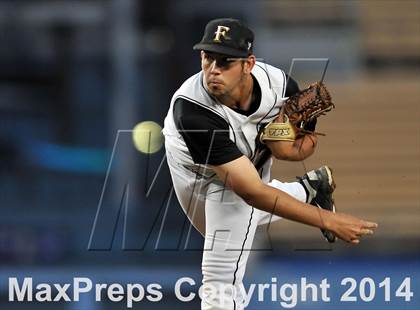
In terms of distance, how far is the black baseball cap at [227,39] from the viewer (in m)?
4.11

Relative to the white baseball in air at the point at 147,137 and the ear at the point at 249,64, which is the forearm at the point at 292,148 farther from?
the white baseball in air at the point at 147,137

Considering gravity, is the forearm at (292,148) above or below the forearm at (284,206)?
above

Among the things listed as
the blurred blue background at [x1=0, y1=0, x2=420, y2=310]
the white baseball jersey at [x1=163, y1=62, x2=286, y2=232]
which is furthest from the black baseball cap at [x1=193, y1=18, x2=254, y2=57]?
the blurred blue background at [x1=0, y1=0, x2=420, y2=310]

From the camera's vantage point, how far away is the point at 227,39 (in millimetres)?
4129

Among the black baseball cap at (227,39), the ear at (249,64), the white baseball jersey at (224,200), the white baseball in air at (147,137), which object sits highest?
the black baseball cap at (227,39)

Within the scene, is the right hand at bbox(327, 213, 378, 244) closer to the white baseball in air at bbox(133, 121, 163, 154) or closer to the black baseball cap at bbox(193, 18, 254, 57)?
the black baseball cap at bbox(193, 18, 254, 57)

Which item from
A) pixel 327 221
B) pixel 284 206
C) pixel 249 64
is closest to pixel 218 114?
pixel 249 64

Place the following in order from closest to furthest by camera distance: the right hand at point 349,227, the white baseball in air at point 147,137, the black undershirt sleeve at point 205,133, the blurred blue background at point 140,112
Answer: the right hand at point 349,227 < the black undershirt sleeve at point 205,133 < the blurred blue background at point 140,112 < the white baseball in air at point 147,137

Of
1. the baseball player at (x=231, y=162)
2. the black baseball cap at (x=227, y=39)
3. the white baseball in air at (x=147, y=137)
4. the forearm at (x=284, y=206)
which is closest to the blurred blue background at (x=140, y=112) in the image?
the white baseball in air at (x=147, y=137)

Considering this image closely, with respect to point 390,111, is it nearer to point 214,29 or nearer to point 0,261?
point 0,261

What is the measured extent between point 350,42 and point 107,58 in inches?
82.4

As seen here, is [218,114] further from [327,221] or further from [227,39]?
[327,221]

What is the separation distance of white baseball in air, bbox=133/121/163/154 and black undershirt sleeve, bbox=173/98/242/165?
439cm

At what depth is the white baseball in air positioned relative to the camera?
880 centimetres
